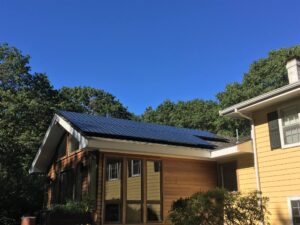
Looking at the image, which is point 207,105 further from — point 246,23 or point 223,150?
point 223,150

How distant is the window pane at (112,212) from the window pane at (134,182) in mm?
707

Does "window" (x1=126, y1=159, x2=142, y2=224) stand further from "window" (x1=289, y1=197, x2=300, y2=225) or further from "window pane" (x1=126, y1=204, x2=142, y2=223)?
"window" (x1=289, y1=197, x2=300, y2=225)

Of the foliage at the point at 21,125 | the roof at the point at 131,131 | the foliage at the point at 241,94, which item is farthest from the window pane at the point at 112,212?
the foliage at the point at 241,94

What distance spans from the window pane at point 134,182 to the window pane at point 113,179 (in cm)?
36

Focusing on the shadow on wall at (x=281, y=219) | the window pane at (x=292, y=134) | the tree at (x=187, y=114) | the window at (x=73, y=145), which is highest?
the tree at (x=187, y=114)

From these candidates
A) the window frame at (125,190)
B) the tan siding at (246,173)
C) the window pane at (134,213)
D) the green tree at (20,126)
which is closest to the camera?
the window frame at (125,190)

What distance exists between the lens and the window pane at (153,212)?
11.6 meters

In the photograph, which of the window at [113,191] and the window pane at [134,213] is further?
the window pane at [134,213]

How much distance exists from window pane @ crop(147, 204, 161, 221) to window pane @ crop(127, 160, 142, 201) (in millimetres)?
532

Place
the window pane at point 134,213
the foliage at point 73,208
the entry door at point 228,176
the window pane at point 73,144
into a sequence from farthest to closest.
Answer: the window pane at point 73,144, the entry door at point 228,176, the window pane at point 134,213, the foliage at point 73,208

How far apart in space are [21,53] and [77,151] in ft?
61.5

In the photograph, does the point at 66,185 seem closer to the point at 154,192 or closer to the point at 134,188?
the point at 134,188

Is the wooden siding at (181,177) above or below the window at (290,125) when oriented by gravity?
below

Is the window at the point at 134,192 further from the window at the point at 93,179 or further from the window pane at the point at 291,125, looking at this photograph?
the window pane at the point at 291,125
